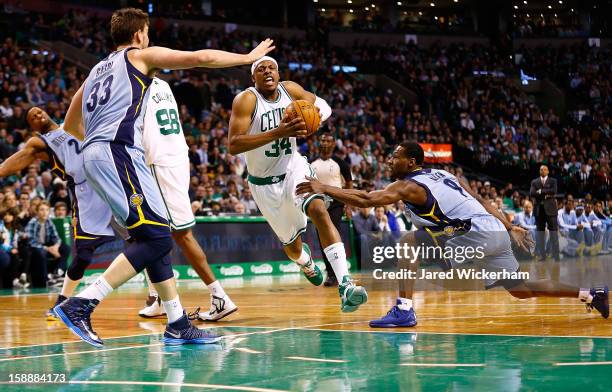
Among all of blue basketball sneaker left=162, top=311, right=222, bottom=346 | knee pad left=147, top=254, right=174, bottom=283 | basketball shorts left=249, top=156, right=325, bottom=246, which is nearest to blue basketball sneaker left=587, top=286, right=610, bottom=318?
basketball shorts left=249, top=156, right=325, bottom=246

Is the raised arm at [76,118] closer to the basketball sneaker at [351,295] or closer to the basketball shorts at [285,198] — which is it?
the basketball shorts at [285,198]

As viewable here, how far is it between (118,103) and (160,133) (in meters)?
1.80

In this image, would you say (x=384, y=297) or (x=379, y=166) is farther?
(x=379, y=166)

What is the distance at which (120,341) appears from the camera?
644 centimetres

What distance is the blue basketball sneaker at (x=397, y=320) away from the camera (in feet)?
23.1

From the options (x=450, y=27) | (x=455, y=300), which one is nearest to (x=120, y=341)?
(x=455, y=300)

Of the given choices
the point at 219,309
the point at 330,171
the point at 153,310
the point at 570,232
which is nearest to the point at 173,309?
the point at 219,309

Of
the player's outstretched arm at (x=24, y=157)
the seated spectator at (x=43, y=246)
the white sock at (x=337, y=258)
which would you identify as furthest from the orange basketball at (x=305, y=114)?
the seated spectator at (x=43, y=246)

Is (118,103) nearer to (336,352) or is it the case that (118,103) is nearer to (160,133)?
(160,133)

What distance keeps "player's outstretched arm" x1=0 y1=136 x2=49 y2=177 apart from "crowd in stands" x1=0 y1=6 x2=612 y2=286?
4924 millimetres

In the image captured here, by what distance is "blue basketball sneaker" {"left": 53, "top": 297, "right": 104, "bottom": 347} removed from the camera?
571 cm

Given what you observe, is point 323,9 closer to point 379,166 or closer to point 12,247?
point 379,166

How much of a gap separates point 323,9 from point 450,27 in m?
6.35

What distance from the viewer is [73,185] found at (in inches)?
337
